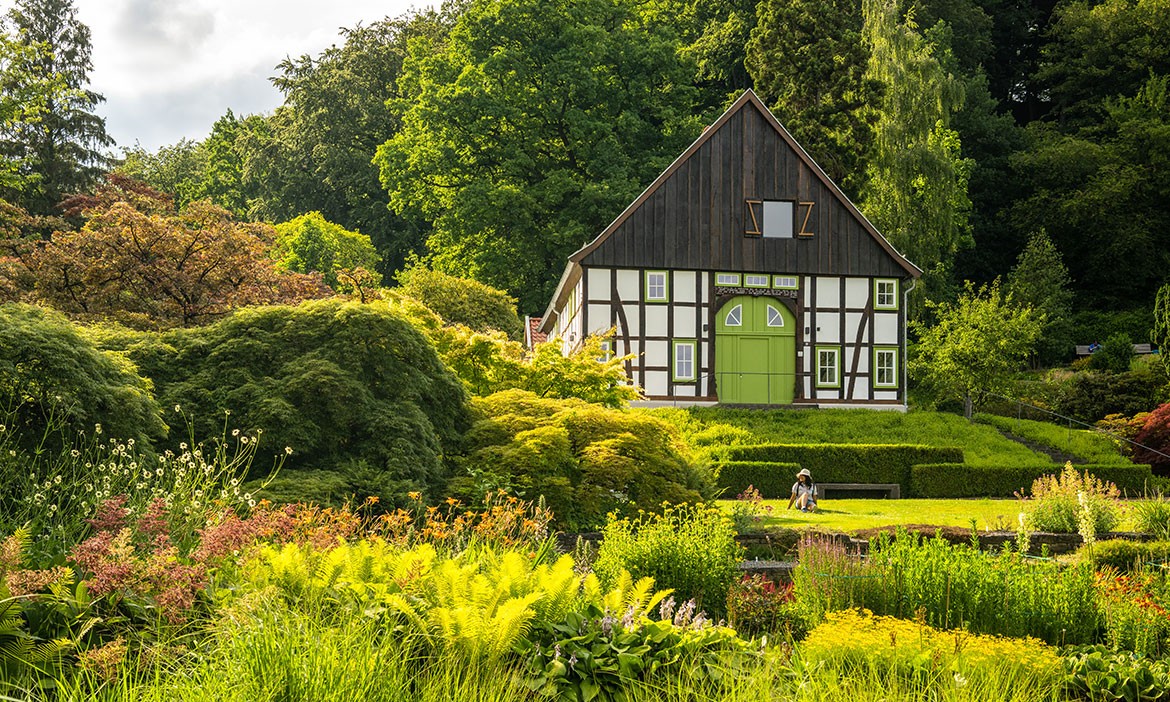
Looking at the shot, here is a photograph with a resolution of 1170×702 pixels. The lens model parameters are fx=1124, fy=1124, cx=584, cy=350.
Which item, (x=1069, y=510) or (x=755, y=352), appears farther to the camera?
(x=755, y=352)

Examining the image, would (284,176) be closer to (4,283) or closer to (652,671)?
(4,283)

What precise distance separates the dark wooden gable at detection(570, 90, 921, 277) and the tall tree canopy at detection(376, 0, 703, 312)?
937 centimetres

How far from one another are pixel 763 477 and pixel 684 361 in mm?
9225

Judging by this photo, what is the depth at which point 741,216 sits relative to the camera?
28266mm

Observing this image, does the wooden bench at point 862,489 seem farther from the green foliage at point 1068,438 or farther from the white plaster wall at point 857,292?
the white plaster wall at point 857,292

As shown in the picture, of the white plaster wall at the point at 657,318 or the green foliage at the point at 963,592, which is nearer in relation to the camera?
the green foliage at the point at 963,592

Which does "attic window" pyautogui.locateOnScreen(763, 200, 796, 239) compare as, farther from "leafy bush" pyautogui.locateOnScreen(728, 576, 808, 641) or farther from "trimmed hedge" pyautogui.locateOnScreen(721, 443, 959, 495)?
"leafy bush" pyautogui.locateOnScreen(728, 576, 808, 641)

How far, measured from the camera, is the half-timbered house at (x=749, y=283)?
27844 millimetres

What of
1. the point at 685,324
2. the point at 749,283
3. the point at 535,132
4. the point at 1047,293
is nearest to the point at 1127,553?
the point at 685,324

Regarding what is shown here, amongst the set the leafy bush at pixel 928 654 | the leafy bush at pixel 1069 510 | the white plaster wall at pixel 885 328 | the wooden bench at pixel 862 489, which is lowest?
the wooden bench at pixel 862 489

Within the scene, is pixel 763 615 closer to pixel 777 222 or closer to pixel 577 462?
pixel 577 462

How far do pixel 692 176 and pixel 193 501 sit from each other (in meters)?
22.9

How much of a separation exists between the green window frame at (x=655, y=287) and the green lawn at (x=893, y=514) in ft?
34.5

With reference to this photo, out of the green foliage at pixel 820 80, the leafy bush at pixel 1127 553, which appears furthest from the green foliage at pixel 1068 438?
the leafy bush at pixel 1127 553
